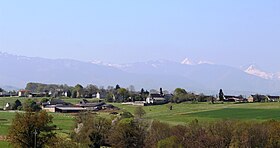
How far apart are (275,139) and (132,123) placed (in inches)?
506

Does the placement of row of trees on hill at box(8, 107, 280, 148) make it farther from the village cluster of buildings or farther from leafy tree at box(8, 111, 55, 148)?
the village cluster of buildings

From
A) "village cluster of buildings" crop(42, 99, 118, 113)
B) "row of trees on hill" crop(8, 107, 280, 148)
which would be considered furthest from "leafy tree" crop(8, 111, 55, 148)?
"village cluster of buildings" crop(42, 99, 118, 113)

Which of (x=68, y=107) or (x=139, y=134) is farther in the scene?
(x=68, y=107)

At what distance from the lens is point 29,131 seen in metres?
46.7

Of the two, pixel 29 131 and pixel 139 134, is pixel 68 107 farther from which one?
pixel 29 131

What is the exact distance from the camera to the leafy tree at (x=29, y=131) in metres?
46.4

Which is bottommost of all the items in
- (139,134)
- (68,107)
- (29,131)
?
(139,134)

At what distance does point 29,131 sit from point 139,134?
10806mm

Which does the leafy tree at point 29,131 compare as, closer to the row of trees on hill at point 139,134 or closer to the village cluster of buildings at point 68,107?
the row of trees on hill at point 139,134

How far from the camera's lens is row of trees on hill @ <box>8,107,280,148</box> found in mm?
46562

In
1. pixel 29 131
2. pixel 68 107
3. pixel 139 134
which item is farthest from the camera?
pixel 68 107

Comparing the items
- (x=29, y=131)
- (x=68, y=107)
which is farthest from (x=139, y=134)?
(x=68, y=107)

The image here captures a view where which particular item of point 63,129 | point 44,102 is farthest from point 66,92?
point 63,129

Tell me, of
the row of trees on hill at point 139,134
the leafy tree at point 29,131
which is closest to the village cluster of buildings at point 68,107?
the row of trees on hill at point 139,134
